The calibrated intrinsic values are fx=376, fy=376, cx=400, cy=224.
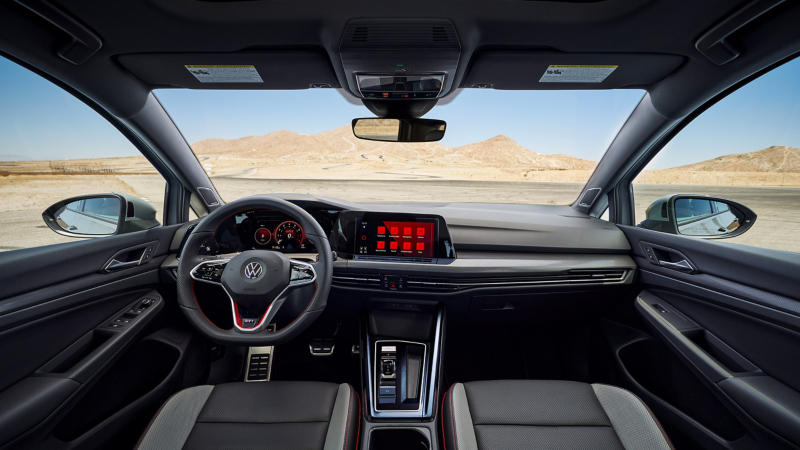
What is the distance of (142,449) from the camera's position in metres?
1.44

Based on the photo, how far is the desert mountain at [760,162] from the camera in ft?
6.00

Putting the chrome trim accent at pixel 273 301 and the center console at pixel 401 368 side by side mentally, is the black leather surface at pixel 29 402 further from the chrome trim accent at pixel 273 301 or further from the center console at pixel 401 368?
the center console at pixel 401 368

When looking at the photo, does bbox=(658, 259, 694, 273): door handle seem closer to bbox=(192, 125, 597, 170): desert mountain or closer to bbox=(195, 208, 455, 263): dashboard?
bbox=(192, 125, 597, 170): desert mountain

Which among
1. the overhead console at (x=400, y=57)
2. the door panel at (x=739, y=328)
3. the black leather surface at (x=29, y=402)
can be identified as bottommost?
the black leather surface at (x=29, y=402)

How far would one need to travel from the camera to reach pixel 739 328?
1.77 meters

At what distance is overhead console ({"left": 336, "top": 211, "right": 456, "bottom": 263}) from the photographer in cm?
238

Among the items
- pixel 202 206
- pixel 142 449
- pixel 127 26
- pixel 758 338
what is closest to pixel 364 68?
pixel 127 26

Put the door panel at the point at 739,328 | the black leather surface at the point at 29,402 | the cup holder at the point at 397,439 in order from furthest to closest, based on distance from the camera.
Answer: the cup holder at the point at 397,439 < the door panel at the point at 739,328 < the black leather surface at the point at 29,402

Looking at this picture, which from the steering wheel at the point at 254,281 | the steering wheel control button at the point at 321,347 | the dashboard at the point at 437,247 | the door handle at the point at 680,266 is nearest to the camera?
the steering wheel at the point at 254,281

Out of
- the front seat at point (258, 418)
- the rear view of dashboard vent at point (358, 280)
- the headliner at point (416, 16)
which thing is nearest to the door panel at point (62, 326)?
the front seat at point (258, 418)

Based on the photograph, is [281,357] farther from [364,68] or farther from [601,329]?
[601,329]

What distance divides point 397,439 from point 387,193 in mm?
1728

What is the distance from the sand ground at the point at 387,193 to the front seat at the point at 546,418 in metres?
1.07

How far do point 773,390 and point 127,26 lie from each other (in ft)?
10.5
